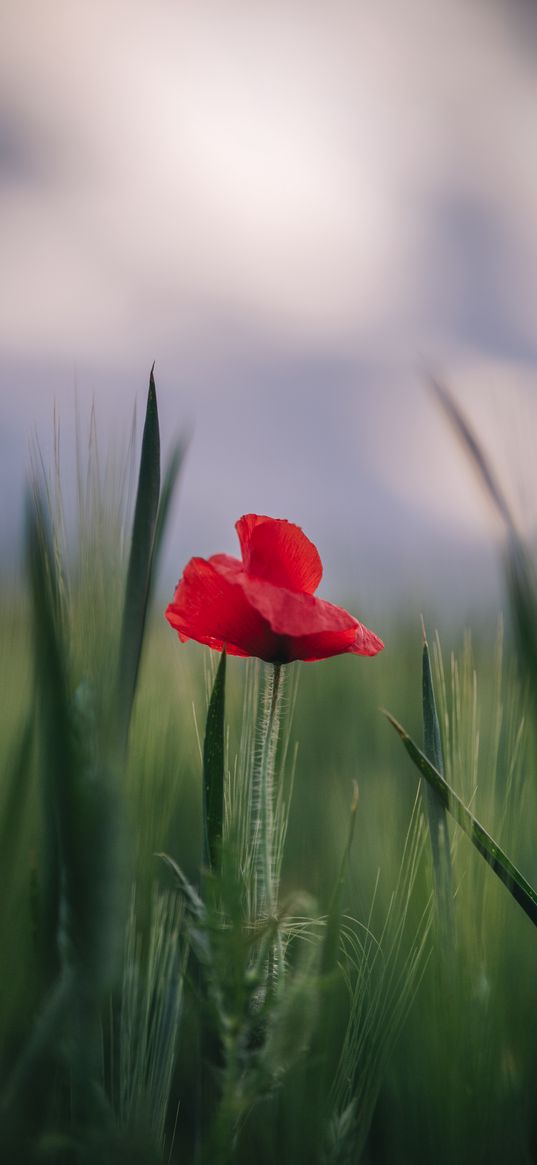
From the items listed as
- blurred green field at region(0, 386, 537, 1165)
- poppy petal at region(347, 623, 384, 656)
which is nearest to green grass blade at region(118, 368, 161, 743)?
blurred green field at region(0, 386, 537, 1165)

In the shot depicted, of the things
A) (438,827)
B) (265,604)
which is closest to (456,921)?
(438,827)

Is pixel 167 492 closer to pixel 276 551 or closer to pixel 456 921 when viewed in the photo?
pixel 276 551

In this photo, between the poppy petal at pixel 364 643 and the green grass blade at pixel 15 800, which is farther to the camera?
the poppy petal at pixel 364 643

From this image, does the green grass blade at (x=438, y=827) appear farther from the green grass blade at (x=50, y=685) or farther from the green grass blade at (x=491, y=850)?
the green grass blade at (x=50, y=685)

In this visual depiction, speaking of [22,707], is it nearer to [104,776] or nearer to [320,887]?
[104,776]

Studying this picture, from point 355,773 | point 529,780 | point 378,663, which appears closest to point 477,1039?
point 529,780

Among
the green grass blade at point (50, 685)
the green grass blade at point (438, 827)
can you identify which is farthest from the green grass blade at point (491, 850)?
the green grass blade at point (50, 685)

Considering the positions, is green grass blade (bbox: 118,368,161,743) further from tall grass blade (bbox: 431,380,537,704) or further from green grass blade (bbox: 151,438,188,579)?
tall grass blade (bbox: 431,380,537,704)

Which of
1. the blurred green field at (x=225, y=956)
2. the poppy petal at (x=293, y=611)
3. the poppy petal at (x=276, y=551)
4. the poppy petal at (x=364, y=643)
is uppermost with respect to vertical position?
the poppy petal at (x=276, y=551)
